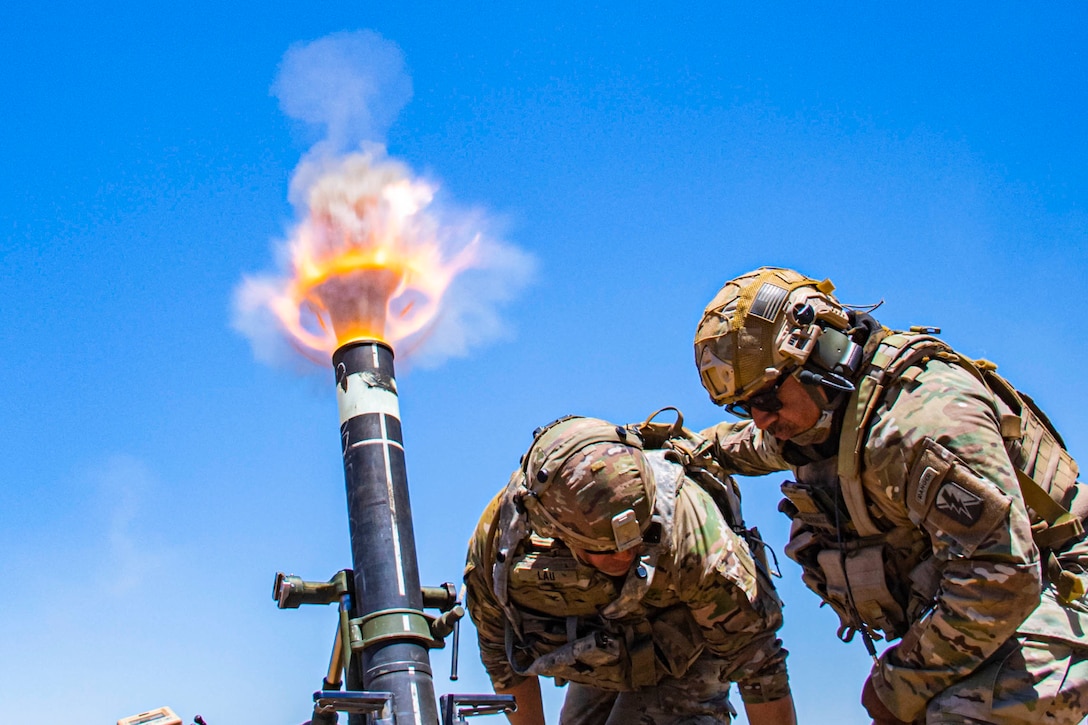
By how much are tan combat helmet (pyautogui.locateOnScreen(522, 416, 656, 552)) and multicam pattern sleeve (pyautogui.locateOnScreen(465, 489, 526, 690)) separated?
1.83 ft

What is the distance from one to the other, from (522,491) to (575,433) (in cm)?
40

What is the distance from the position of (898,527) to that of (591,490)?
1.51 m

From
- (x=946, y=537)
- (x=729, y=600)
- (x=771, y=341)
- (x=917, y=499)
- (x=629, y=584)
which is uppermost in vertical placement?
(x=771, y=341)

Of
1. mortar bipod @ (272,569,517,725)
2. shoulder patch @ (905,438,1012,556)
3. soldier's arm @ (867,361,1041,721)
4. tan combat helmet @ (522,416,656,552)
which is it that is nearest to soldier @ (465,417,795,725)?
tan combat helmet @ (522,416,656,552)

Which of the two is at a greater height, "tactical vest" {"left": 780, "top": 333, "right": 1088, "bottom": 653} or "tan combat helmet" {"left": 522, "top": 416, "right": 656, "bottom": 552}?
"tan combat helmet" {"left": 522, "top": 416, "right": 656, "bottom": 552}

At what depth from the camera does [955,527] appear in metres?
5.32

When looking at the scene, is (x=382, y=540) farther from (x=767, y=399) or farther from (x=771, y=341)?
(x=771, y=341)

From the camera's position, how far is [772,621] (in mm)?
6949

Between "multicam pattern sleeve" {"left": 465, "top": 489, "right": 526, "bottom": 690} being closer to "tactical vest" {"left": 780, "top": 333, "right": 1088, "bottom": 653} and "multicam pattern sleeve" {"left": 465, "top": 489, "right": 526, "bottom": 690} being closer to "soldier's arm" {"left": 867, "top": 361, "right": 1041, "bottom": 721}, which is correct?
"tactical vest" {"left": 780, "top": 333, "right": 1088, "bottom": 653}

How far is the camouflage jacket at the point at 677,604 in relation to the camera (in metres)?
6.81

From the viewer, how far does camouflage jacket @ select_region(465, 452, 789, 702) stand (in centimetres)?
681

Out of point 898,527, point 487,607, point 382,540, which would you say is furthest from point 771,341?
point 382,540

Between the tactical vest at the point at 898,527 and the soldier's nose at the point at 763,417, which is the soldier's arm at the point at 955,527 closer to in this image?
the tactical vest at the point at 898,527

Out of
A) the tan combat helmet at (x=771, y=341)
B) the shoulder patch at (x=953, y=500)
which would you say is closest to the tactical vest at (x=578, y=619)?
the tan combat helmet at (x=771, y=341)
